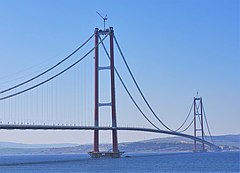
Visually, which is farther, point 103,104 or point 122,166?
point 103,104

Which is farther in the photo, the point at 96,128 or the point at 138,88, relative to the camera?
the point at 138,88

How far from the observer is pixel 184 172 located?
3491 cm

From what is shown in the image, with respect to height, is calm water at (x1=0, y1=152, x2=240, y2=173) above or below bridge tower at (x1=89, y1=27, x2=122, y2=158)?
below

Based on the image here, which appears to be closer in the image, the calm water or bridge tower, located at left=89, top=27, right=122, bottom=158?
the calm water

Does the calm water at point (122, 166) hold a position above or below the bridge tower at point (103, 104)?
below

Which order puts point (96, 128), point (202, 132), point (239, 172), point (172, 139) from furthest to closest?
point (172, 139)
point (202, 132)
point (96, 128)
point (239, 172)

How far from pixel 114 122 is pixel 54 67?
19.7ft

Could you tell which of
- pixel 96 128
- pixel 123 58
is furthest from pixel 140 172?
pixel 123 58

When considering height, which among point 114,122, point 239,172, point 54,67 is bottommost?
point 239,172

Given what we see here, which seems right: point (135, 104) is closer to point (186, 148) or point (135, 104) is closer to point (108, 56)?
point (108, 56)

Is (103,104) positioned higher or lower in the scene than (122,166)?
higher

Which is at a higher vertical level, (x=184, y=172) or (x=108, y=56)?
(x=108, y=56)

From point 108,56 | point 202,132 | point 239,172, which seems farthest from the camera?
point 202,132

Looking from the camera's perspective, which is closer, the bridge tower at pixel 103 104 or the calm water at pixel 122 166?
the calm water at pixel 122 166
